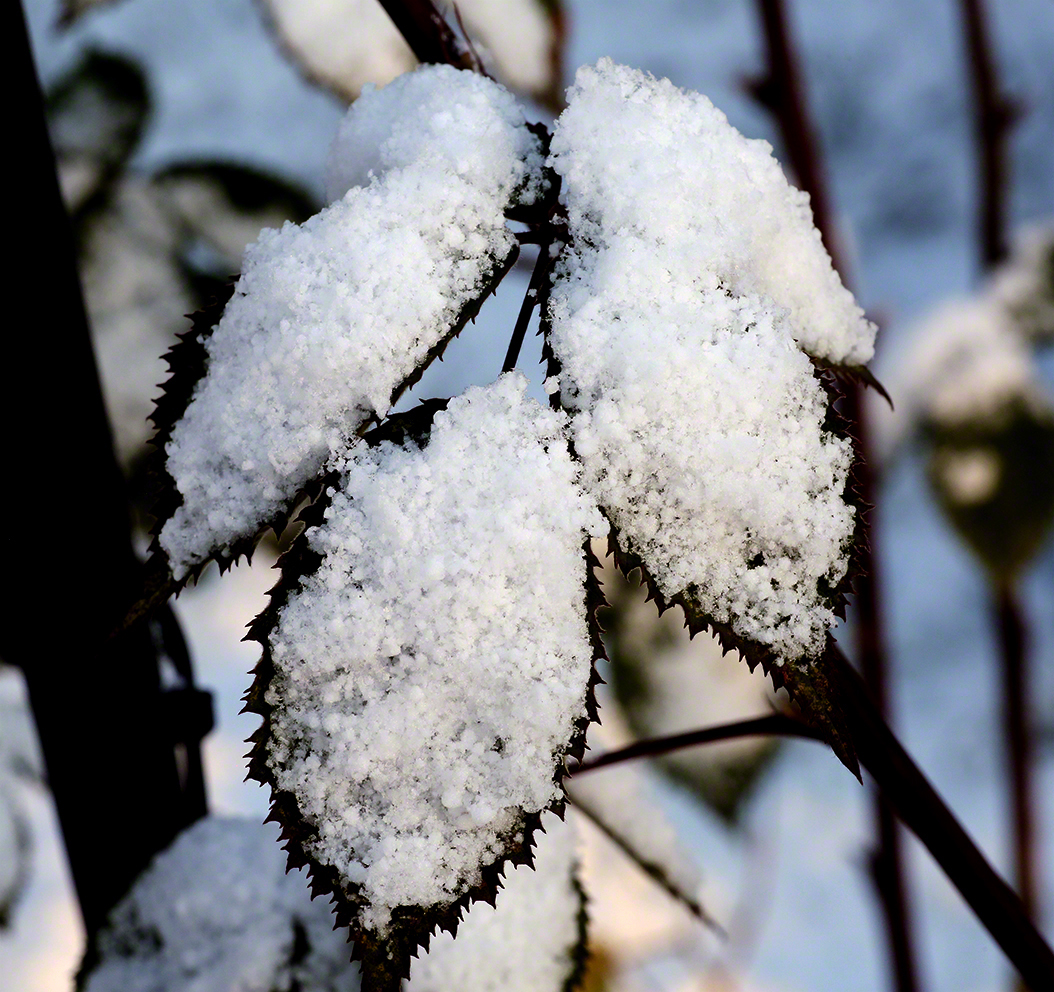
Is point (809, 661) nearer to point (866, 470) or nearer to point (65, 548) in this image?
point (65, 548)

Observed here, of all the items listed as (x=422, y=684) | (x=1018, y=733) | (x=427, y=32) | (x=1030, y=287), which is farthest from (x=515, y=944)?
(x=1030, y=287)

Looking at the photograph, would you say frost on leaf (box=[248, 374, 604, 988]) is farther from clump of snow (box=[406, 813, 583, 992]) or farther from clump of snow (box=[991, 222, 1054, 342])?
clump of snow (box=[991, 222, 1054, 342])

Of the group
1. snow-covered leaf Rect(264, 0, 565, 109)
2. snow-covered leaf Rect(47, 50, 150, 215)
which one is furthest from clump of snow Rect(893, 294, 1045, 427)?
snow-covered leaf Rect(47, 50, 150, 215)

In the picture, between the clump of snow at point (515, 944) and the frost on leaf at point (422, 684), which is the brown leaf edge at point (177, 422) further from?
the clump of snow at point (515, 944)

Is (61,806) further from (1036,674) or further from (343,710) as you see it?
(1036,674)

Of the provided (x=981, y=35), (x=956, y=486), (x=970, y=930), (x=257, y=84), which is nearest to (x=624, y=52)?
(x=257, y=84)
